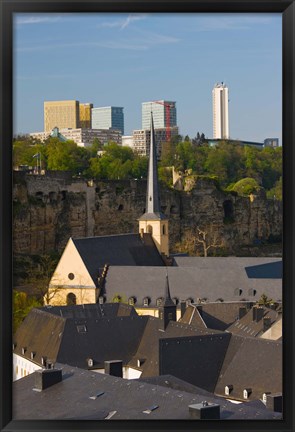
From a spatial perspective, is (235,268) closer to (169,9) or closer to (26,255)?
(26,255)

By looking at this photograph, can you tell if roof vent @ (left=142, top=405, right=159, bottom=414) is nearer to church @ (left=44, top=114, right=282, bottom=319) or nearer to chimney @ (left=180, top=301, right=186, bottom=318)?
chimney @ (left=180, top=301, right=186, bottom=318)

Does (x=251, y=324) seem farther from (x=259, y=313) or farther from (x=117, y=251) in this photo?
(x=117, y=251)

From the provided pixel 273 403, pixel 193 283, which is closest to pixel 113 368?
pixel 273 403

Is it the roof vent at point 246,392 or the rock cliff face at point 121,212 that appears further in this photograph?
the rock cliff face at point 121,212

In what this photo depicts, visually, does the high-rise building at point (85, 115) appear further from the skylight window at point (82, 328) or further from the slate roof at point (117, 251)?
the skylight window at point (82, 328)

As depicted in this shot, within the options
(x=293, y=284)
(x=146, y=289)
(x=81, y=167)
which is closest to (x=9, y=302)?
(x=293, y=284)

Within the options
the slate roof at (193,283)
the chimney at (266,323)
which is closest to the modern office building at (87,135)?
the slate roof at (193,283)
